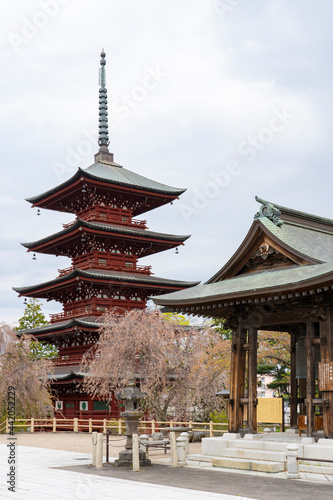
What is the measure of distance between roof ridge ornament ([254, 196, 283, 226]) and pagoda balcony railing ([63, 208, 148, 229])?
80.8ft

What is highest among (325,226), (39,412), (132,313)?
(325,226)

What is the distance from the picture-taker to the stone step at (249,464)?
46.0ft

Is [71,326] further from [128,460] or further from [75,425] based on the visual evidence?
[128,460]

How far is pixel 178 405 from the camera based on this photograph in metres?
32.5

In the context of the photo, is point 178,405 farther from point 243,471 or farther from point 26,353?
point 243,471

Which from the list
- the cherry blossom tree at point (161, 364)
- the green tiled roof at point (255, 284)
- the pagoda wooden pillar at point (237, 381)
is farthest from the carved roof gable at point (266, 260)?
the cherry blossom tree at point (161, 364)

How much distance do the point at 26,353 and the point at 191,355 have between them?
10.6 metres

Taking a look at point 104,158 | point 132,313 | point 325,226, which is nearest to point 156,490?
point 325,226

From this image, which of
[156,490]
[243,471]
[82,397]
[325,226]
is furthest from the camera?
[82,397]

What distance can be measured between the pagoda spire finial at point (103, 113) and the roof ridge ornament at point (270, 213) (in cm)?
3169

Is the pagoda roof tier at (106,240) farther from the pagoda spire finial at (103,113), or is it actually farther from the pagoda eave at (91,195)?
the pagoda spire finial at (103,113)

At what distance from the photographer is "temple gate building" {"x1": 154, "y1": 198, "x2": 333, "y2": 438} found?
14.9m

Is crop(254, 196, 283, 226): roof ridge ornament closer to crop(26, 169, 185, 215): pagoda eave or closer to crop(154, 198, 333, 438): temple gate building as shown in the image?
crop(154, 198, 333, 438): temple gate building

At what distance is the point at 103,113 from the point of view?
165 feet
